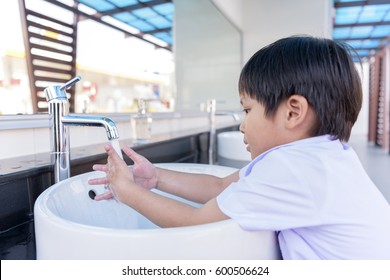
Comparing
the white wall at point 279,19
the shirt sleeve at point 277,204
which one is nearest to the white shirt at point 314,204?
the shirt sleeve at point 277,204

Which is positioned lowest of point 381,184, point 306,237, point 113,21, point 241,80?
point 381,184

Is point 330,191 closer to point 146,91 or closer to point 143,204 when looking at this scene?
point 143,204

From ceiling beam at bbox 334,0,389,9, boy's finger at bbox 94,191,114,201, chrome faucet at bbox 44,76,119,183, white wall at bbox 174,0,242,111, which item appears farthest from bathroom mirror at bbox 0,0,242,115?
ceiling beam at bbox 334,0,389,9

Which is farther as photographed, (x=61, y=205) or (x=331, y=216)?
(x=61, y=205)

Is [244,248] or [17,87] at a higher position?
[17,87]

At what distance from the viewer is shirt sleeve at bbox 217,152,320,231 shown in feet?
1.39

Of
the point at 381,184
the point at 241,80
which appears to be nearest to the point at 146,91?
the point at 241,80

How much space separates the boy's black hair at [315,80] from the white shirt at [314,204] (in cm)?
6

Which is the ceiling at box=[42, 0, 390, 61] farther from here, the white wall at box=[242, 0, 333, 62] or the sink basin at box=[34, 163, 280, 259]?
the white wall at box=[242, 0, 333, 62]

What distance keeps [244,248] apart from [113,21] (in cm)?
154

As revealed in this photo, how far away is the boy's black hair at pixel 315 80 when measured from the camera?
1.64ft

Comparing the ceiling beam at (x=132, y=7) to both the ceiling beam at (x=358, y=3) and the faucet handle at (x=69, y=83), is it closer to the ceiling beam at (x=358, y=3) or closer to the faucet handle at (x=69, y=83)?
the faucet handle at (x=69, y=83)

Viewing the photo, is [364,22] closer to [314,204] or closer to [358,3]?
[358,3]

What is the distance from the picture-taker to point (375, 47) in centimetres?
717
